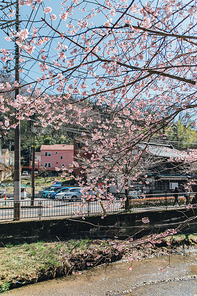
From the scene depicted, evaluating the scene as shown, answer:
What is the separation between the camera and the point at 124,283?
299 inches

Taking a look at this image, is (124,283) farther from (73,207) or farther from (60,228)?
(73,207)

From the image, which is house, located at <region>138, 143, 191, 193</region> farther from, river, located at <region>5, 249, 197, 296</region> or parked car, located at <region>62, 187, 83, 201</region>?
parked car, located at <region>62, 187, 83, 201</region>

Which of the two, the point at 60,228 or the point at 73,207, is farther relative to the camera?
the point at 73,207

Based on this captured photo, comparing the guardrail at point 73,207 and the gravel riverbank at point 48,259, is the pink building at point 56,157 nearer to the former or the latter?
the guardrail at point 73,207

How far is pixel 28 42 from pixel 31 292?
6.97 meters

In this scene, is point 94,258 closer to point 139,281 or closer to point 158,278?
point 139,281

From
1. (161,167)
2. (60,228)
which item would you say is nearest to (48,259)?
(60,228)

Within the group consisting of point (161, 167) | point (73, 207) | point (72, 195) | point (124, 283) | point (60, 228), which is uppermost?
point (161, 167)

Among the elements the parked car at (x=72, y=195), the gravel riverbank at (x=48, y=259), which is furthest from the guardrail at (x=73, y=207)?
the parked car at (x=72, y=195)

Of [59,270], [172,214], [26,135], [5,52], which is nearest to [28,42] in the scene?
[5,52]

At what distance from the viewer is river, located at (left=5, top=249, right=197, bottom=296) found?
6906 millimetres

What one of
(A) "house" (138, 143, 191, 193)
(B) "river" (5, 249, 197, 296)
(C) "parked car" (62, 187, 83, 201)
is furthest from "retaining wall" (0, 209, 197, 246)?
(C) "parked car" (62, 187, 83, 201)

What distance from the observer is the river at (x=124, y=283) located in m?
6.91

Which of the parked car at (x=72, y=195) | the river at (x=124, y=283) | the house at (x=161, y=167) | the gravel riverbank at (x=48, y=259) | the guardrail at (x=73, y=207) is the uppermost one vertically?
the house at (x=161, y=167)
